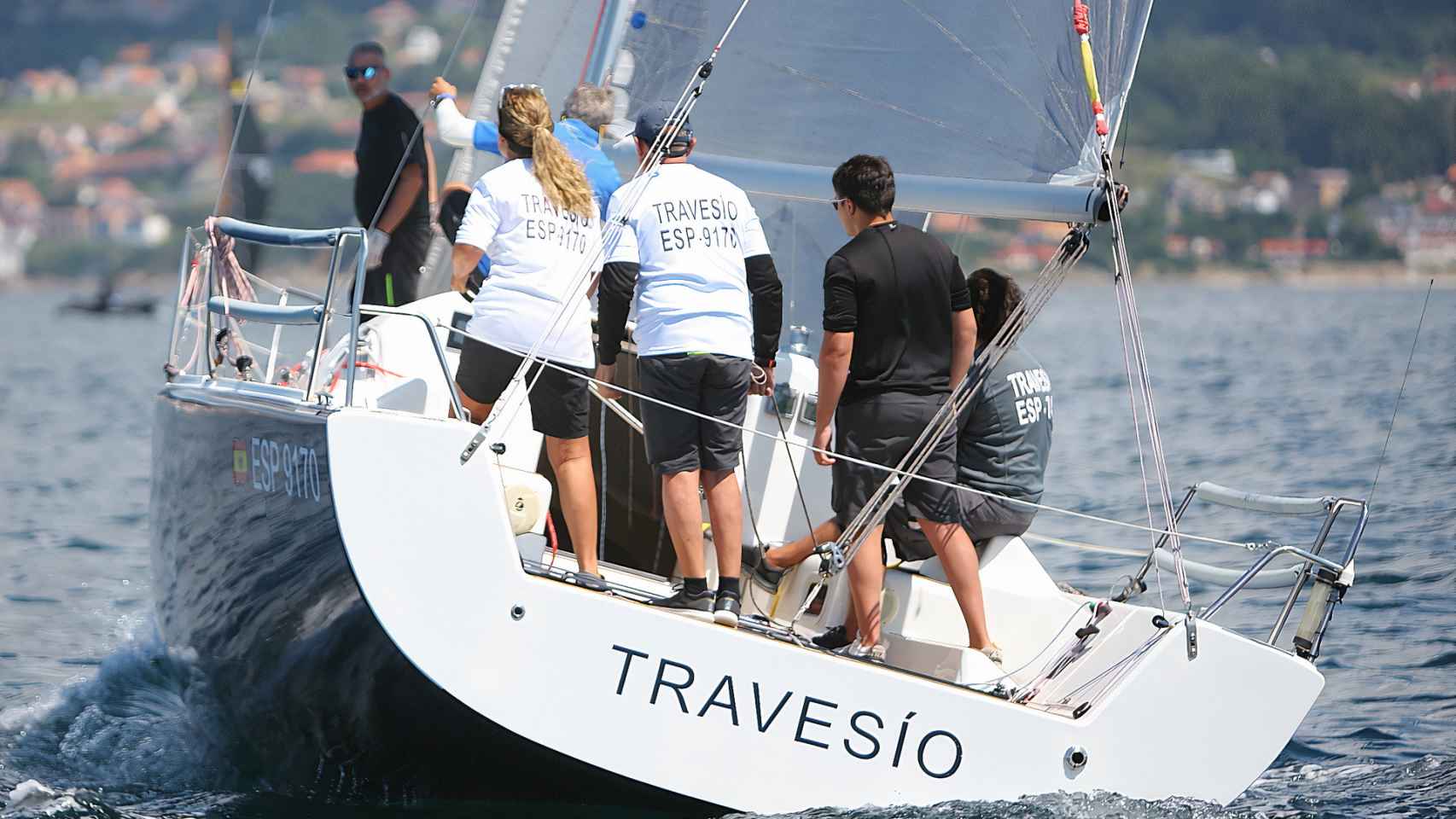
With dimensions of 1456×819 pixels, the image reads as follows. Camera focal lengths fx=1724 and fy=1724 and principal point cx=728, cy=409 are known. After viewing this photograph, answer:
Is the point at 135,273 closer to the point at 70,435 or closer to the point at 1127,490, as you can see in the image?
the point at 70,435

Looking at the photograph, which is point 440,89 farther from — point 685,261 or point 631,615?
point 631,615

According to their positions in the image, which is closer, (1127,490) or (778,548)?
(778,548)

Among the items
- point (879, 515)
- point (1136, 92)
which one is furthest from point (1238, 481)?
point (1136, 92)

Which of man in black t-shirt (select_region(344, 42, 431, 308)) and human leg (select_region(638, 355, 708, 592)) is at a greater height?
man in black t-shirt (select_region(344, 42, 431, 308))

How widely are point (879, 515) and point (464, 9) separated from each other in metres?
3.40

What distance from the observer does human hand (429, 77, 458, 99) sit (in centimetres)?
611

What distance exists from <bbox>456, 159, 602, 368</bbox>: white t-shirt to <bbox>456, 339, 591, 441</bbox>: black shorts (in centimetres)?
5

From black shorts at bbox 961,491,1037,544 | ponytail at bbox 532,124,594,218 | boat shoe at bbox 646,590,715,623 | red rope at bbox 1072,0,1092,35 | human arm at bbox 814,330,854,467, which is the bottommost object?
boat shoe at bbox 646,590,715,623

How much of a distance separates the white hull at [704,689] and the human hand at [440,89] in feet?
8.13

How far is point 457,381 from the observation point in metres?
4.62

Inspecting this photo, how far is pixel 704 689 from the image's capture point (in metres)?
3.99

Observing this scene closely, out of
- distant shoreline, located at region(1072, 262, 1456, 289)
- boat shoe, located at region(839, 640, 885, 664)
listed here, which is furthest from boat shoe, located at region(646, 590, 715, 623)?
distant shoreline, located at region(1072, 262, 1456, 289)

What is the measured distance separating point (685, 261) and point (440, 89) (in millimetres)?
2189

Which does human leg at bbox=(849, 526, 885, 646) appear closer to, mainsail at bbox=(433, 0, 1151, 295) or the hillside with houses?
mainsail at bbox=(433, 0, 1151, 295)
